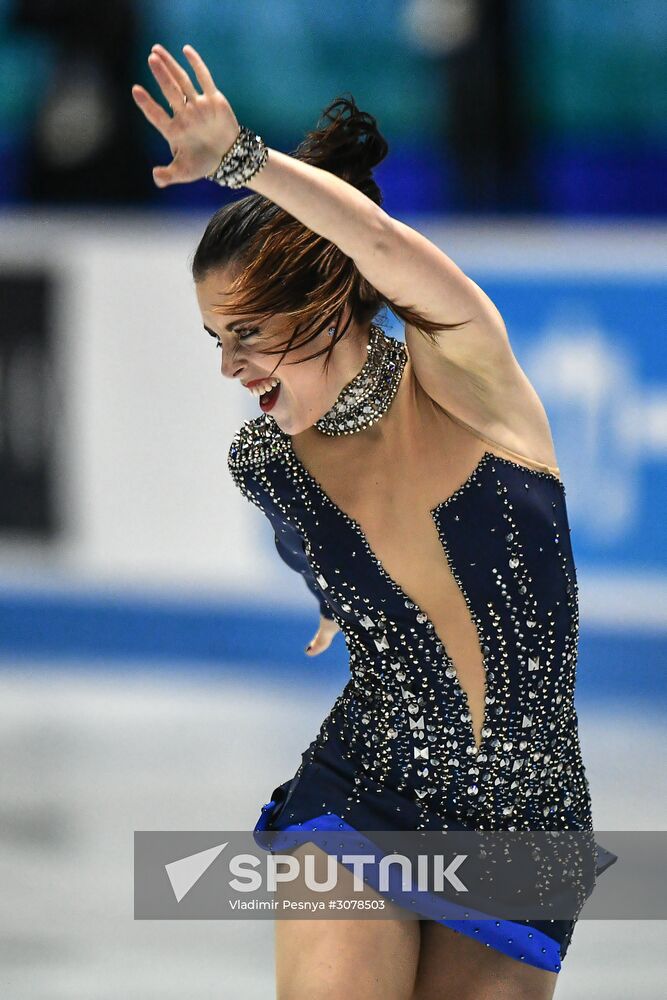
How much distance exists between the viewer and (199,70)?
1.73m

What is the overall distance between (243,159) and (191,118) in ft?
0.23

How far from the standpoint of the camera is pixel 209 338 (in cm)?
582

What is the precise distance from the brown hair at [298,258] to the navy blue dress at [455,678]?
24 centimetres

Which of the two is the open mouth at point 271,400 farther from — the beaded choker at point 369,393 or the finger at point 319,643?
the finger at point 319,643

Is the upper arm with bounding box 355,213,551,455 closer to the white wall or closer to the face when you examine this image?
the face

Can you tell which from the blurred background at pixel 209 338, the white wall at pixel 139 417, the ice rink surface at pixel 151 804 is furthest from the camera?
the white wall at pixel 139 417

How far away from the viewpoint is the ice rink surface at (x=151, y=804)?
11.2 ft

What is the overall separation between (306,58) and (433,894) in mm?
4660

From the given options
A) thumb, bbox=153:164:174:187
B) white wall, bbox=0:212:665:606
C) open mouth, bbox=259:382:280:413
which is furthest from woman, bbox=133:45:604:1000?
white wall, bbox=0:212:665:606

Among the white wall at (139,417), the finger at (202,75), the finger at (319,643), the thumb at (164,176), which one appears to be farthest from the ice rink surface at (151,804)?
the finger at (202,75)

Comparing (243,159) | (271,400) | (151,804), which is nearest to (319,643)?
(271,400)

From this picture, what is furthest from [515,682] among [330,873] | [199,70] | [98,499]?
[98,499]

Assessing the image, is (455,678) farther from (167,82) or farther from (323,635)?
(167,82)

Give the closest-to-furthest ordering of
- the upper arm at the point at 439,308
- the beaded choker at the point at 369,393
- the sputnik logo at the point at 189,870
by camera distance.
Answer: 1. the upper arm at the point at 439,308
2. the beaded choker at the point at 369,393
3. the sputnik logo at the point at 189,870
